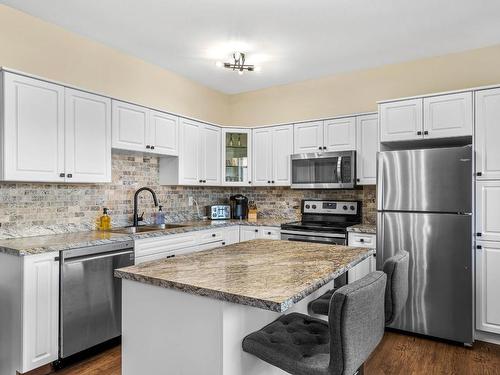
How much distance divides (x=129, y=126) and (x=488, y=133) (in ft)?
10.8

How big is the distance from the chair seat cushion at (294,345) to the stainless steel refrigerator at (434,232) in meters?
1.81

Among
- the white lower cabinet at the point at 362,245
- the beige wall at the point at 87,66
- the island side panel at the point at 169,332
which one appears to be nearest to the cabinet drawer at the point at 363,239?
the white lower cabinet at the point at 362,245

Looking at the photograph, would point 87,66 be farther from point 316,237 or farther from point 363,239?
point 363,239

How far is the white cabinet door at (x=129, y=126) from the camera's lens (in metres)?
3.26

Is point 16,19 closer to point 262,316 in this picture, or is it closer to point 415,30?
point 262,316

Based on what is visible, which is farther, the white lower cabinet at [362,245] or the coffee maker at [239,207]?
the coffee maker at [239,207]

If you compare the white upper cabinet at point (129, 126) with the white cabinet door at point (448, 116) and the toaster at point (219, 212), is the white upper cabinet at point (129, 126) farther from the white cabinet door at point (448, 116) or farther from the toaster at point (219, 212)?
the white cabinet door at point (448, 116)

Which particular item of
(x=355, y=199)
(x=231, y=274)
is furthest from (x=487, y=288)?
(x=231, y=274)

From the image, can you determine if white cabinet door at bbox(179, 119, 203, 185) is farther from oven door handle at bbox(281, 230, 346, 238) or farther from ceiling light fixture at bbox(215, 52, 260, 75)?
oven door handle at bbox(281, 230, 346, 238)

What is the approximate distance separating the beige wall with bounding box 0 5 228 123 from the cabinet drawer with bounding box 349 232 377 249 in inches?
103

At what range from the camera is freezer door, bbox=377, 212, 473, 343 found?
2.91m

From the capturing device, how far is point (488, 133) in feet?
9.74

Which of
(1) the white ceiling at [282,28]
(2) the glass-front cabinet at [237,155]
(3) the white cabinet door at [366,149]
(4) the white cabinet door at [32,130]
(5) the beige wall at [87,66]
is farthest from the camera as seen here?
(2) the glass-front cabinet at [237,155]

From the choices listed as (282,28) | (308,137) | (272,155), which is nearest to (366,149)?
(308,137)
